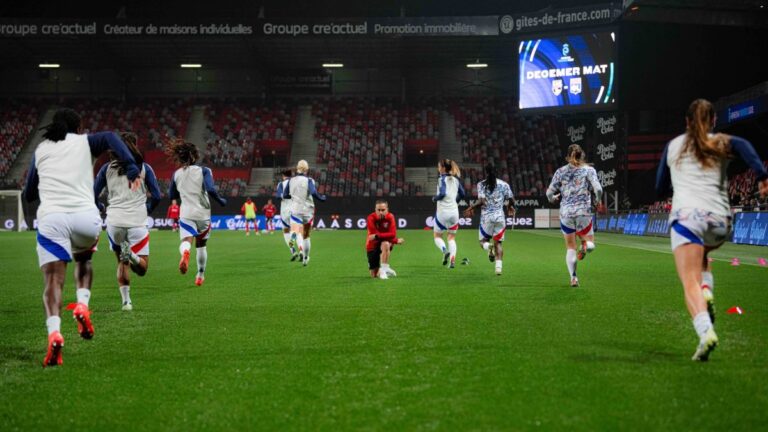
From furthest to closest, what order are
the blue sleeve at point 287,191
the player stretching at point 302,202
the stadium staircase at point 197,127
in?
the stadium staircase at point 197,127, the blue sleeve at point 287,191, the player stretching at point 302,202

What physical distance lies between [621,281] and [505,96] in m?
49.6

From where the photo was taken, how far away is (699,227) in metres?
5.73

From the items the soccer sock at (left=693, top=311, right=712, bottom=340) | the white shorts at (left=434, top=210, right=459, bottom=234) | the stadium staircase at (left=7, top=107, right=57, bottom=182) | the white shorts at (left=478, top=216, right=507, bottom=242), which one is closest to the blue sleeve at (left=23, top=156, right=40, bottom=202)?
the soccer sock at (left=693, top=311, right=712, bottom=340)

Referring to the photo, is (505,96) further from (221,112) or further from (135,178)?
(135,178)

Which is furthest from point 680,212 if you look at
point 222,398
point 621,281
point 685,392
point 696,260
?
point 621,281

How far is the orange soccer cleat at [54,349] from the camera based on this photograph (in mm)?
5844

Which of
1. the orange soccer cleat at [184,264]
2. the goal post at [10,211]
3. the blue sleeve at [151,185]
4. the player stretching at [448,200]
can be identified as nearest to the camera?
the blue sleeve at [151,185]

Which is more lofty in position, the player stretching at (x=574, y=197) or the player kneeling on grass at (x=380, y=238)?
the player stretching at (x=574, y=197)

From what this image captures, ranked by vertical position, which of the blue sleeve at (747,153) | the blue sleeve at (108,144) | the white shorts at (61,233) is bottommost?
the white shorts at (61,233)

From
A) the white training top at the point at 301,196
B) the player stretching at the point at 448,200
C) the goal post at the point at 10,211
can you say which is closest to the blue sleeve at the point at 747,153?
the player stretching at the point at 448,200

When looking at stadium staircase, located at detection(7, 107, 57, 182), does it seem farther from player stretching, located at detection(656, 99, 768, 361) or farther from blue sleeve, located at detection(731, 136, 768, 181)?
blue sleeve, located at detection(731, 136, 768, 181)

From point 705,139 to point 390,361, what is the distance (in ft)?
9.78

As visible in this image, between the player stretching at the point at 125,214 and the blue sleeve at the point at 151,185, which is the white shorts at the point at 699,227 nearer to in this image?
the blue sleeve at the point at 151,185

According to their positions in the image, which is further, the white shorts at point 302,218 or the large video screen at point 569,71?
the large video screen at point 569,71
